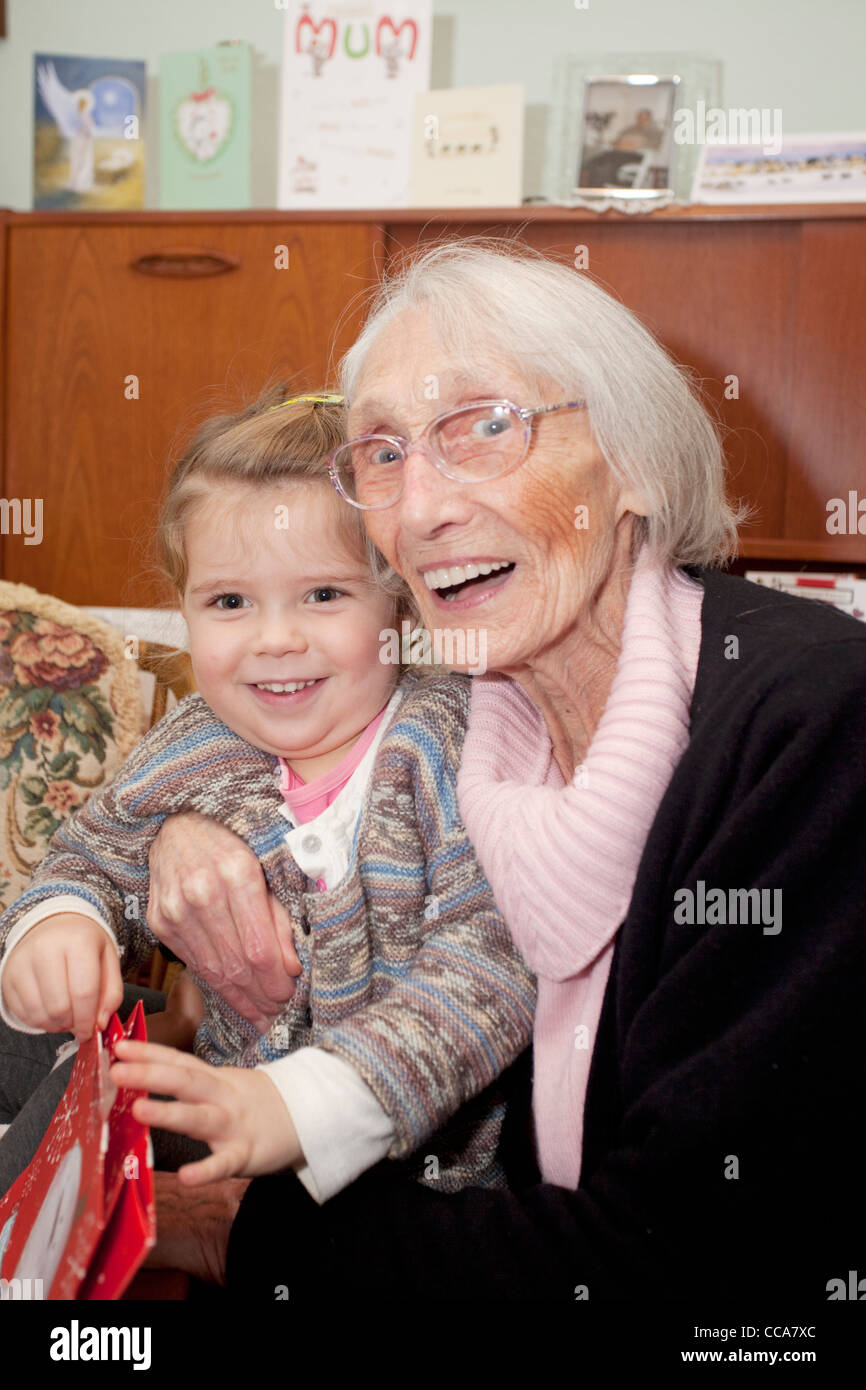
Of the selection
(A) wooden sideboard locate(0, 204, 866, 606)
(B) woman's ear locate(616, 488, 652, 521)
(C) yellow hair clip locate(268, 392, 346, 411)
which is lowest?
(B) woman's ear locate(616, 488, 652, 521)

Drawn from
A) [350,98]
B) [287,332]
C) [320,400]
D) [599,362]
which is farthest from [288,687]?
[350,98]

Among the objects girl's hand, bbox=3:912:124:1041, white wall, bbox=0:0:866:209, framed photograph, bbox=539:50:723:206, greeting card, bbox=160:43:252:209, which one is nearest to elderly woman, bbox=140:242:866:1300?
girl's hand, bbox=3:912:124:1041

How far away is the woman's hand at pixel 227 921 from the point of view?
1171 mm

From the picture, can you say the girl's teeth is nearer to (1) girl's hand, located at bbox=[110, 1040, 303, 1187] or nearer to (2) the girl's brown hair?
(2) the girl's brown hair

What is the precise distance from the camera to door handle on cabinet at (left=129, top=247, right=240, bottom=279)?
2535 millimetres

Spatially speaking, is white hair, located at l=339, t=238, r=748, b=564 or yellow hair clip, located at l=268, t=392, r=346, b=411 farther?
yellow hair clip, located at l=268, t=392, r=346, b=411

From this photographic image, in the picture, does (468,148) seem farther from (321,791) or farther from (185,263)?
(321,791)

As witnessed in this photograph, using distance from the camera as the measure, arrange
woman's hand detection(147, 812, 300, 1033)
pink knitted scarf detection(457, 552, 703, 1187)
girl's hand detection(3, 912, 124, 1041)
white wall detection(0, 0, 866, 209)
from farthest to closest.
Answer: white wall detection(0, 0, 866, 209) → woman's hand detection(147, 812, 300, 1033) → girl's hand detection(3, 912, 124, 1041) → pink knitted scarf detection(457, 552, 703, 1187)

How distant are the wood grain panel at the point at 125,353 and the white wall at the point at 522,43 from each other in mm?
625

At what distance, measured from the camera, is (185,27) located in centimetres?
304

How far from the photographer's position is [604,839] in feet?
3.08

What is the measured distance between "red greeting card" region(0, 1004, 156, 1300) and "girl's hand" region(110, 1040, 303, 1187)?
0.03 metres

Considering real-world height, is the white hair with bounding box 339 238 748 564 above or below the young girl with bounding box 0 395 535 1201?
above

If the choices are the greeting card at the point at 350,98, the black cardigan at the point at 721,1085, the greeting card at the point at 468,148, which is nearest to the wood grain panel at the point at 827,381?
the greeting card at the point at 468,148
